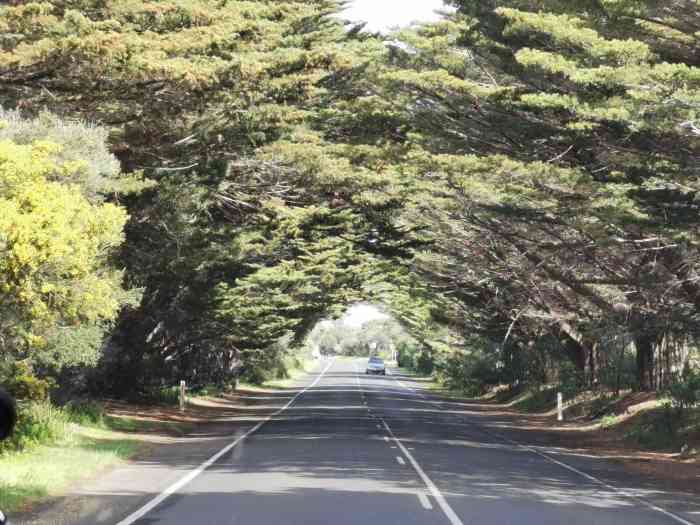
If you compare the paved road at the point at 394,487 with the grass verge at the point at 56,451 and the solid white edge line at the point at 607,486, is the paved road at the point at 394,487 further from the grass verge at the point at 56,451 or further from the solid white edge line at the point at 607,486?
the grass verge at the point at 56,451

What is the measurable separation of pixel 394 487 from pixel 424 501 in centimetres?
172

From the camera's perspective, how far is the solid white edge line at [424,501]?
1377 cm

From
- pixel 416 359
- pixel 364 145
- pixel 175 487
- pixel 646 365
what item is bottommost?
pixel 175 487

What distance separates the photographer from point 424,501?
14414 millimetres

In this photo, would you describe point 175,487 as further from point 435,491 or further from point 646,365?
point 646,365

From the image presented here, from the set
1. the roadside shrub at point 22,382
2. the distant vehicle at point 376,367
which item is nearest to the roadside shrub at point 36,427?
the roadside shrub at point 22,382

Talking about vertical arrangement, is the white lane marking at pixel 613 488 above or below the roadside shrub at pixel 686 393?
below

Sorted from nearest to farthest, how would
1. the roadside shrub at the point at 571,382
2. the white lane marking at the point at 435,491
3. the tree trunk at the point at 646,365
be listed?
the white lane marking at the point at 435,491 < the tree trunk at the point at 646,365 < the roadside shrub at the point at 571,382

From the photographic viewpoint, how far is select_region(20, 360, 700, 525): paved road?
12.9 metres

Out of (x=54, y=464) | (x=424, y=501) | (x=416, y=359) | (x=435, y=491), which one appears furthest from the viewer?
(x=416, y=359)

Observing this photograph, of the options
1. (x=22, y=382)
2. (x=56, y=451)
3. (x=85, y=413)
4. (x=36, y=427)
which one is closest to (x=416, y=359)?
(x=85, y=413)

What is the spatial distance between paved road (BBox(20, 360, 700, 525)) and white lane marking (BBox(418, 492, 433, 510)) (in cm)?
3

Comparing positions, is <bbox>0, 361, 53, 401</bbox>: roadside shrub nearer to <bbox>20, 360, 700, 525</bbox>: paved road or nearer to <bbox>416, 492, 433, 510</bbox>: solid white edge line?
<bbox>20, 360, 700, 525</bbox>: paved road

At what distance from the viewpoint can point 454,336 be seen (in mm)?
70625
